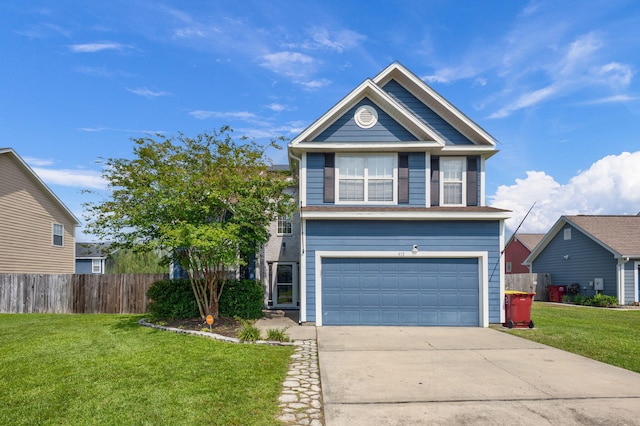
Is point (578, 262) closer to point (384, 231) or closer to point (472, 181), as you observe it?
point (472, 181)

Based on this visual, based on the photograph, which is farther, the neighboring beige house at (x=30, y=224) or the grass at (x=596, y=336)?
the neighboring beige house at (x=30, y=224)

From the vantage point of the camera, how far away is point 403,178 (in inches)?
566

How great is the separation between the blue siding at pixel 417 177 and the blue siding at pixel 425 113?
1416 millimetres

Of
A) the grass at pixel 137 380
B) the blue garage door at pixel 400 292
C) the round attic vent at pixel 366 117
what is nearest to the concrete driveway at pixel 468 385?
the grass at pixel 137 380

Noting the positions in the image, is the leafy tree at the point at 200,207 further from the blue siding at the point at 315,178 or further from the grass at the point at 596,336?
the grass at the point at 596,336

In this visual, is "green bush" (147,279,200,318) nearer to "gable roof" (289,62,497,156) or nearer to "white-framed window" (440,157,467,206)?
"gable roof" (289,62,497,156)

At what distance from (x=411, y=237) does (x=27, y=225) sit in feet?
65.3

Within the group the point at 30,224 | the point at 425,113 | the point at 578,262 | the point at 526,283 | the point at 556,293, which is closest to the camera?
the point at 425,113

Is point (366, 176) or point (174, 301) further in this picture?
point (366, 176)

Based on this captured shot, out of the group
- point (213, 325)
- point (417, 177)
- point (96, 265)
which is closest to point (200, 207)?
point (213, 325)

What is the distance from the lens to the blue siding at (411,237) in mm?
13812

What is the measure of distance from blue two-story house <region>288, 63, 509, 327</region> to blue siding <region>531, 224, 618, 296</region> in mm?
14055

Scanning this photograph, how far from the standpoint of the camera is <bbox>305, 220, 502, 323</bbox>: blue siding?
13812 mm

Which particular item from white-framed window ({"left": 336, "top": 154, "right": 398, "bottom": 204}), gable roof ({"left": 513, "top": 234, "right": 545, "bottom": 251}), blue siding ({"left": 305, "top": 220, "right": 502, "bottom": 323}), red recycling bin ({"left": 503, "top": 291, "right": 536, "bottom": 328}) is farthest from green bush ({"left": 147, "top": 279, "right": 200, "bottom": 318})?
gable roof ({"left": 513, "top": 234, "right": 545, "bottom": 251})
